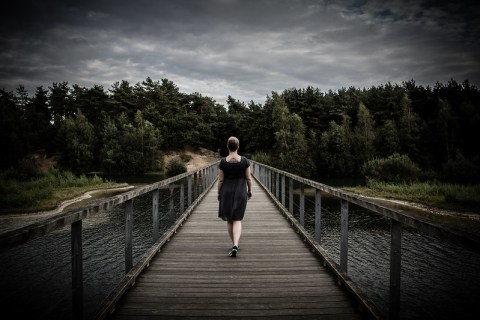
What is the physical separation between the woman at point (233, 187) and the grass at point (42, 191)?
18971 millimetres

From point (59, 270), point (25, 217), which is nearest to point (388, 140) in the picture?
point (25, 217)

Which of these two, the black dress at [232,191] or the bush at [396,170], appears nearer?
the black dress at [232,191]

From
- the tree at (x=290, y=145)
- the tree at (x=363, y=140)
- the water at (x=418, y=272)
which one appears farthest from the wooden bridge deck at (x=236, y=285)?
the tree at (x=363, y=140)

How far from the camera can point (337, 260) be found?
10.6m

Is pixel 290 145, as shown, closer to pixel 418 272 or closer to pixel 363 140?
pixel 363 140

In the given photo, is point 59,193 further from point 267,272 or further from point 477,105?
point 477,105

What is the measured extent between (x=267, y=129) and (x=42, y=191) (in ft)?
114

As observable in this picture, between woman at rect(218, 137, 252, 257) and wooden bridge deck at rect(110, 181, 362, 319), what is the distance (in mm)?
537

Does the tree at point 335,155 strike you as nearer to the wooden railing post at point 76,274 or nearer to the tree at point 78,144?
the tree at point 78,144

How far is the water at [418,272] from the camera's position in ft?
25.9

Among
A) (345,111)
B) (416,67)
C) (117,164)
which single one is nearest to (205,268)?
A: (117,164)

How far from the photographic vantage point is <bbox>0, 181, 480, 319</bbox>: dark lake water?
7.92 m

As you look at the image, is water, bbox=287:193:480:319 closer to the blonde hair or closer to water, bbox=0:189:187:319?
the blonde hair

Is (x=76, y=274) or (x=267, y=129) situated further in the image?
(x=267, y=129)
